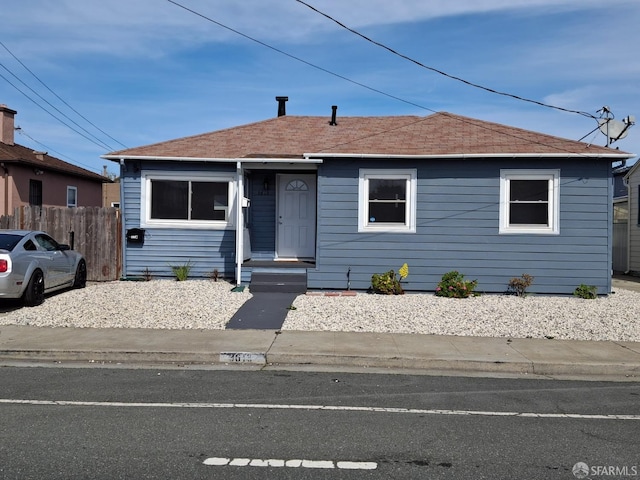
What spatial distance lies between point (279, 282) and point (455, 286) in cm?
397

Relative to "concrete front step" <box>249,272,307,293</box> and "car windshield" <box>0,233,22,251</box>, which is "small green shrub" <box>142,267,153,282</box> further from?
"car windshield" <box>0,233,22,251</box>

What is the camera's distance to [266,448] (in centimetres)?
505

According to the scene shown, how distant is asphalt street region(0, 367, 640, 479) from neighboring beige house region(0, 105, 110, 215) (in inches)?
627

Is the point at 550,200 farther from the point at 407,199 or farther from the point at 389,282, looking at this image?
the point at 389,282

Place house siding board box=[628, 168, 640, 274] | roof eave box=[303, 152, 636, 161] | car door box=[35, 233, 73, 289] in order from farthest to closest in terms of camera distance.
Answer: house siding board box=[628, 168, 640, 274] → roof eave box=[303, 152, 636, 161] → car door box=[35, 233, 73, 289]

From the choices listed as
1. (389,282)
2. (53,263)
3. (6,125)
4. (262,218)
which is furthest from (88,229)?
(6,125)

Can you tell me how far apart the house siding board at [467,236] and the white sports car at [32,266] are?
5402 millimetres

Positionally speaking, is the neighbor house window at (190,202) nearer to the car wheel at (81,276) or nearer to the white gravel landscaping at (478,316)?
the car wheel at (81,276)

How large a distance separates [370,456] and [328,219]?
977 cm

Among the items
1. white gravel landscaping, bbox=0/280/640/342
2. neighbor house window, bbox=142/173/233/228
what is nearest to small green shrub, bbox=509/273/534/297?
white gravel landscaping, bbox=0/280/640/342

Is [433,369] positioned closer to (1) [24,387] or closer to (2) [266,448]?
(2) [266,448]

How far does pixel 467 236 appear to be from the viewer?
14289 millimetres

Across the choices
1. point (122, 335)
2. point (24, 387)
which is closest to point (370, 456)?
point (24, 387)

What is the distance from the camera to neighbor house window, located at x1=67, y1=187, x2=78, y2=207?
2666cm
